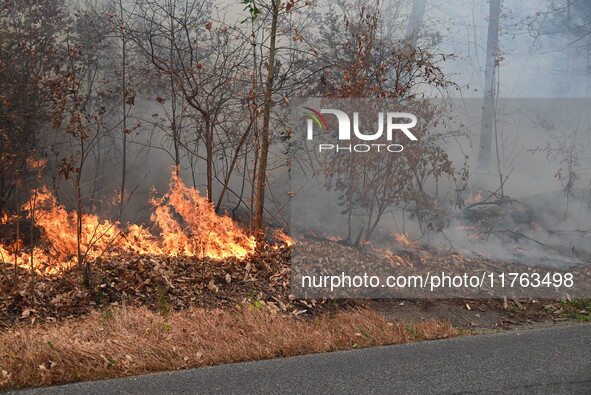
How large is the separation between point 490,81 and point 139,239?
6765 millimetres

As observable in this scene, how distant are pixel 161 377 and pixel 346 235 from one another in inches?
211

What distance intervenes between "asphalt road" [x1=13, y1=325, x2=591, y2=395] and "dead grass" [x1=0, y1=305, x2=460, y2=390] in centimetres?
33

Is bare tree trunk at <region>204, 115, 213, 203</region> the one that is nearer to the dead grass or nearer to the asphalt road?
the dead grass

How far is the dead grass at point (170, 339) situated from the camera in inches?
223

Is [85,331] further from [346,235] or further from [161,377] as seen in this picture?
[346,235]

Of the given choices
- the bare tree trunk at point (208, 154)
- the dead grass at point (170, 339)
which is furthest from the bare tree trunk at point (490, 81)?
the dead grass at point (170, 339)

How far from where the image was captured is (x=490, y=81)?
12.1 m

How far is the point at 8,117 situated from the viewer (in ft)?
34.8

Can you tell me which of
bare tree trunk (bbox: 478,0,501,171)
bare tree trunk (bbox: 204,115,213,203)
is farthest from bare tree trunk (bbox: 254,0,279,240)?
bare tree trunk (bbox: 478,0,501,171)

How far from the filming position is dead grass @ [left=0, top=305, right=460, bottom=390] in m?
5.67

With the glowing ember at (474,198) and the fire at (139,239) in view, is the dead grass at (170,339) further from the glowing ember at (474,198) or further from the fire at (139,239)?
the glowing ember at (474,198)

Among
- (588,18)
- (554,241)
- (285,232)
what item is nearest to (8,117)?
(285,232)

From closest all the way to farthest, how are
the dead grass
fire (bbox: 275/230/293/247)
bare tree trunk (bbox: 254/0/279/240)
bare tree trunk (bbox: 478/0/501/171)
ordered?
1. the dead grass
2. bare tree trunk (bbox: 254/0/279/240)
3. fire (bbox: 275/230/293/247)
4. bare tree trunk (bbox: 478/0/501/171)

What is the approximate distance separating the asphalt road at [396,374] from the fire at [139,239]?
3388 mm
